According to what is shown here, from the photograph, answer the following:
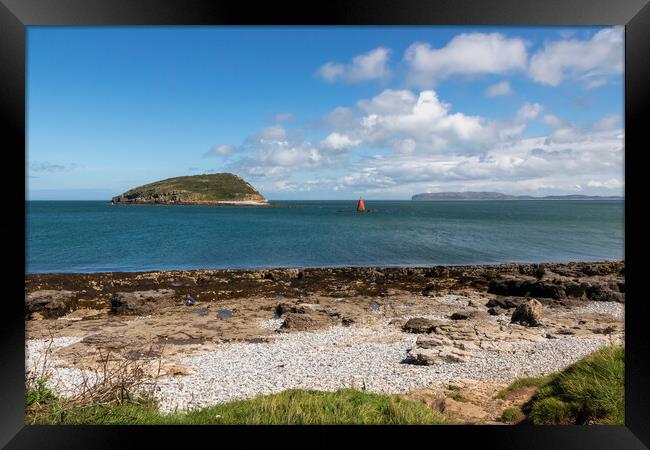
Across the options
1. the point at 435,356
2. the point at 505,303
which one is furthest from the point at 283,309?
the point at 505,303

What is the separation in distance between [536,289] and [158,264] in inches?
921

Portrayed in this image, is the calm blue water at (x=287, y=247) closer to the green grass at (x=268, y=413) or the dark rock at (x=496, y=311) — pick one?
the dark rock at (x=496, y=311)

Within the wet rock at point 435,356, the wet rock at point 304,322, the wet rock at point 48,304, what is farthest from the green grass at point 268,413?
the wet rock at point 48,304

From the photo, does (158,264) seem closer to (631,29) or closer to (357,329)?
(357,329)

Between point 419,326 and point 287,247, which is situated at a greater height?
point 287,247

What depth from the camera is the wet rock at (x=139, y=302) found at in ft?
43.8

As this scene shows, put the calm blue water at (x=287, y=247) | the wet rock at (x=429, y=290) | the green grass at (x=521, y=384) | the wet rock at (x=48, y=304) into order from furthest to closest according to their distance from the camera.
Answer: the calm blue water at (x=287, y=247) → the wet rock at (x=429, y=290) → the wet rock at (x=48, y=304) → the green grass at (x=521, y=384)

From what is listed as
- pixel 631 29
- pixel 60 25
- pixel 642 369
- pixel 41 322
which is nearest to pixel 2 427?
pixel 60 25

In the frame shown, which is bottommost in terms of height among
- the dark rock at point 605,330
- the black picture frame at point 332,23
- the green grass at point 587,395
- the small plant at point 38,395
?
the dark rock at point 605,330

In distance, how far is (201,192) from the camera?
9494 cm

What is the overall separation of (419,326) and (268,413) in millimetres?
8186

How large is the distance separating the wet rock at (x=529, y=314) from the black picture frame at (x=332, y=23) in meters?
9.54

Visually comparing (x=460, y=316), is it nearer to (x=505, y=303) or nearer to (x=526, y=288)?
(x=505, y=303)

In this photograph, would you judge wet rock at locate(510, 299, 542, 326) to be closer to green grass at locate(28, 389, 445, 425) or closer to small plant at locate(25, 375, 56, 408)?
green grass at locate(28, 389, 445, 425)
